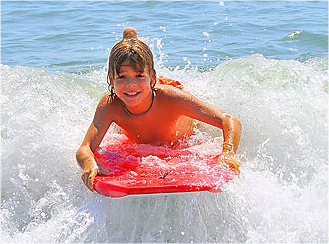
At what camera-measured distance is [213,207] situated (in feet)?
11.7

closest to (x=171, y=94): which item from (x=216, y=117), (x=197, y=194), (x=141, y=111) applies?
(x=141, y=111)

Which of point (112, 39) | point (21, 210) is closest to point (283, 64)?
point (21, 210)

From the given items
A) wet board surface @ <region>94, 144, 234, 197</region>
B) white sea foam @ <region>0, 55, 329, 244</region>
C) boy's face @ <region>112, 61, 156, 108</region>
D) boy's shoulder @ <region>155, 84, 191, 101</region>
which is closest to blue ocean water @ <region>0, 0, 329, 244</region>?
white sea foam @ <region>0, 55, 329, 244</region>

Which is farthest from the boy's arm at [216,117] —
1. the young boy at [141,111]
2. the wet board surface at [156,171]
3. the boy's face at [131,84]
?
the boy's face at [131,84]

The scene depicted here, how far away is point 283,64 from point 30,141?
263 cm

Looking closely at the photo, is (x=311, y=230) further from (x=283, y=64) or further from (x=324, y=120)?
(x=283, y=64)

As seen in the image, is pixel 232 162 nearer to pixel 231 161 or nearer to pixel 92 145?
pixel 231 161

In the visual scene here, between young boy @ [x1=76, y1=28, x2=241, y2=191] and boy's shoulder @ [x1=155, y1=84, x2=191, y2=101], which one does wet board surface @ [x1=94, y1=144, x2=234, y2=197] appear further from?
boy's shoulder @ [x1=155, y1=84, x2=191, y2=101]

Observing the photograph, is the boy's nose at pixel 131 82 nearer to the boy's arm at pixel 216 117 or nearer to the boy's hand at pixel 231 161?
the boy's arm at pixel 216 117

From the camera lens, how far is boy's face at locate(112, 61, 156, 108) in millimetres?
3691

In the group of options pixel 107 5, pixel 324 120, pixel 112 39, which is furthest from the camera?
pixel 107 5

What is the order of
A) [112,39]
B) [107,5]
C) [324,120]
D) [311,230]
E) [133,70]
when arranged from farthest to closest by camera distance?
1. [107,5]
2. [112,39]
3. [324,120]
4. [133,70]
5. [311,230]

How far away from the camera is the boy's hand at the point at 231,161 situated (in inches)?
140

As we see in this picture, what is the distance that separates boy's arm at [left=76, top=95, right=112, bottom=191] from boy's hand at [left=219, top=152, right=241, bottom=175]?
2.35 ft
